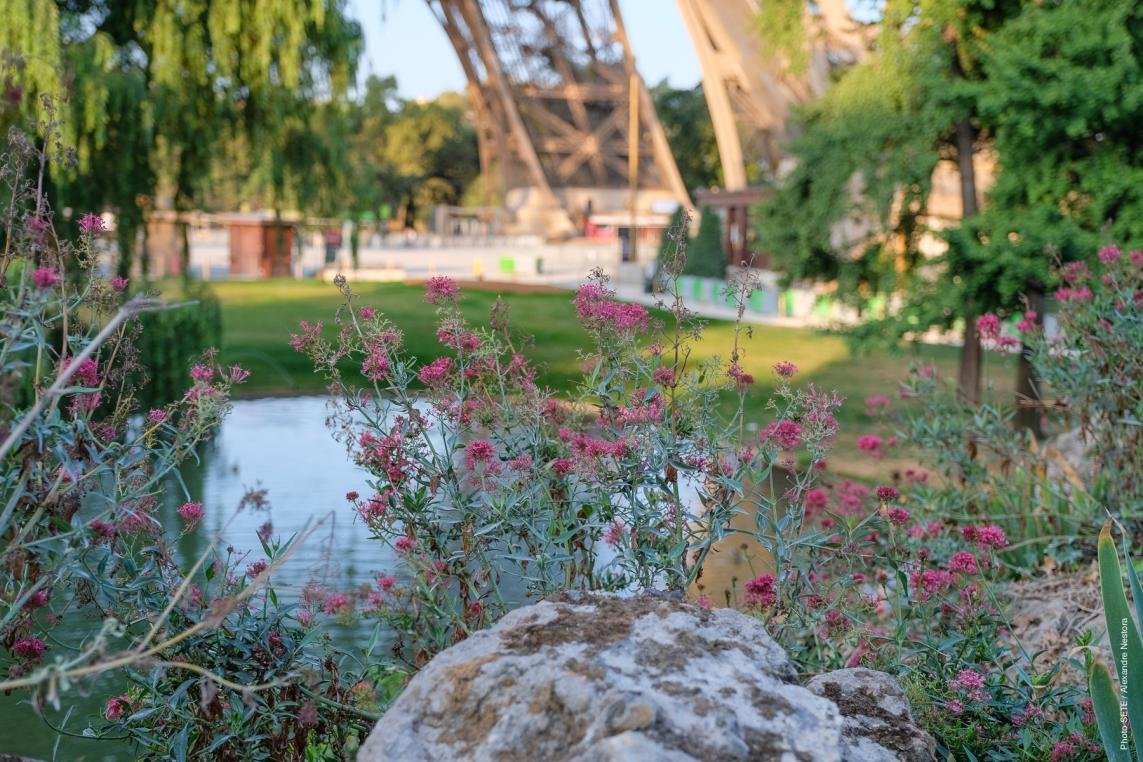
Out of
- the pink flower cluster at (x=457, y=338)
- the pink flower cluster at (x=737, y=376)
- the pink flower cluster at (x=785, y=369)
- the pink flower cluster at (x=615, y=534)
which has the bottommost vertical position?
the pink flower cluster at (x=615, y=534)

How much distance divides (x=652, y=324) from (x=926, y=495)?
244cm

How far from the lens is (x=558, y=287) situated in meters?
32.2

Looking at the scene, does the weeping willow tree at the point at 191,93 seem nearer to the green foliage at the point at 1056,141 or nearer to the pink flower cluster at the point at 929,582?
the green foliage at the point at 1056,141

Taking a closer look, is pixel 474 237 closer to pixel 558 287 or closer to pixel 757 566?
pixel 558 287

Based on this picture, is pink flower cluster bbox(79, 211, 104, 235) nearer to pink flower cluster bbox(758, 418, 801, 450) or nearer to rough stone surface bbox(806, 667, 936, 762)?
pink flower cluster bbox(758, 418, 801, 450)

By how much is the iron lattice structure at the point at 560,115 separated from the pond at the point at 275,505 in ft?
106

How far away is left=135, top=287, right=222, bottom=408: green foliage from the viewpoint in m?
11.1

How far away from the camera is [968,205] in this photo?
11125 millimetres

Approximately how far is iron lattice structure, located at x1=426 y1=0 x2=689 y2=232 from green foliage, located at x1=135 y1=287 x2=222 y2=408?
31.7m

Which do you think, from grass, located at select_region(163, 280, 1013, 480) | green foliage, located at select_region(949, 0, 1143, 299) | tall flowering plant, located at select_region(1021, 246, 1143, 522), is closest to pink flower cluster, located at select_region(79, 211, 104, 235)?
tall flowering plant, located at select_region(1021, 246, 1143, 522)

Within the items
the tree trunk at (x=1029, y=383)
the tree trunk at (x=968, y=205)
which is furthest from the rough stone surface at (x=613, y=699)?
the tree trunk at (x=968, y=205)

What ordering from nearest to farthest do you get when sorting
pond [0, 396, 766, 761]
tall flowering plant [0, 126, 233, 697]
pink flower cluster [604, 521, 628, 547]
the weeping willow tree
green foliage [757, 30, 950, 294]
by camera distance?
1. tall flowering plant [0, 126, 233, 697]
2. pink flower cluster [604, 521, 628, 547]
3. pond [0, 396, 766, 761]
4. the weeping willow tree
5. green foliage [757, 30, 950, 294]

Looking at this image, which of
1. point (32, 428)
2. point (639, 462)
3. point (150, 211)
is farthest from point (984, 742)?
point (150, 211)

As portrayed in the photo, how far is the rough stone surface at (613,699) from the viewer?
162 cm
